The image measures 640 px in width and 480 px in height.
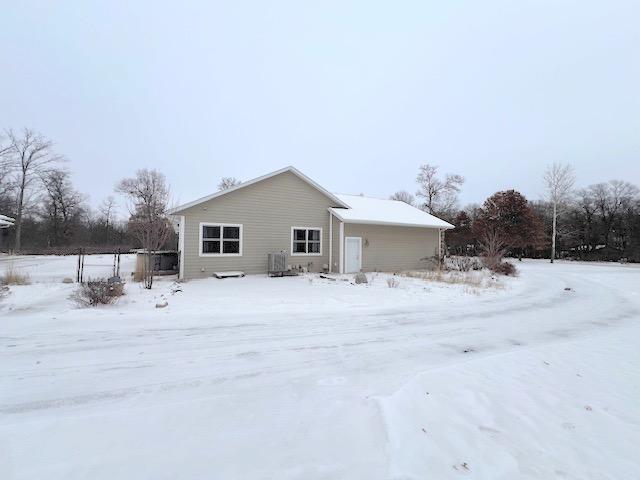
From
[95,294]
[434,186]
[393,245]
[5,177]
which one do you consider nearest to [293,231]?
[393,245]

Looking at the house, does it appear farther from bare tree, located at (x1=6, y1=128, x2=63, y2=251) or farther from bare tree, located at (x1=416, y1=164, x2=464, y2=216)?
bare tree, located at (x1=6, y1=128, x2=63, y2=251)

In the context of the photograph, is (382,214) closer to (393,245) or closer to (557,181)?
(393,245)

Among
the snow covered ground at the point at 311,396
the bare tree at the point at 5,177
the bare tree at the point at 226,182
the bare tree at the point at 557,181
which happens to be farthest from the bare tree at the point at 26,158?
the bare tree at the point at 557,181

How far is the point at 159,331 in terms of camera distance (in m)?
5.85

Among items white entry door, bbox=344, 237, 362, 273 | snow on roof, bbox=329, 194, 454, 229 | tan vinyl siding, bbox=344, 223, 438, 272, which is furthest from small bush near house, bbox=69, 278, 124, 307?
tan vinyl siding, bbox=344, 223, 438, 272

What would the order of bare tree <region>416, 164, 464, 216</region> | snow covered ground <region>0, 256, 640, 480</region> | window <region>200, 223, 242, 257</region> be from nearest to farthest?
snow covered ground <region>0, 256, 640, 480</region> → window <region>200, 223, 242, 257</region> → bare tree <region>416, 164, 464, 216</region>

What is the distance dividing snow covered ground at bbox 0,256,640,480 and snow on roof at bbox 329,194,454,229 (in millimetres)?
9924

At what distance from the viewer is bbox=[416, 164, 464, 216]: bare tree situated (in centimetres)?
4016

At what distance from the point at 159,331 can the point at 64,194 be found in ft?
147

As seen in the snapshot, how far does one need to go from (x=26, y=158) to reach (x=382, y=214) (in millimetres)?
37892

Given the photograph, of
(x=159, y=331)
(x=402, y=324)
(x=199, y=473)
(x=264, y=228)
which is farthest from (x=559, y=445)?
(x=264, y=228)

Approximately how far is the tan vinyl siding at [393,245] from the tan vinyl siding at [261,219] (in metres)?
2.22

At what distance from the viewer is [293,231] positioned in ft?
52.7

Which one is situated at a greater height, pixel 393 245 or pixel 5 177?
pixel 5 177
